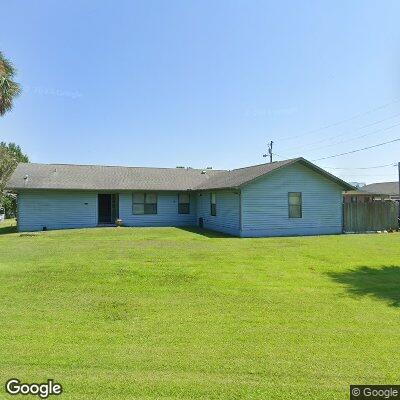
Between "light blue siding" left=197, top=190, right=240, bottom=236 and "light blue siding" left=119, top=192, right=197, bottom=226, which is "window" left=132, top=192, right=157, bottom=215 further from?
"light blue siding" left=197, top=190, right=240, bottom=236

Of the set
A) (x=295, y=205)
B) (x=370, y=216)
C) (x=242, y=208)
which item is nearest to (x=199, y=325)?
(x=242, y=208)

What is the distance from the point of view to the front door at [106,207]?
27641mm

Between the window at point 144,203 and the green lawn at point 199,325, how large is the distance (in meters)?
13.6

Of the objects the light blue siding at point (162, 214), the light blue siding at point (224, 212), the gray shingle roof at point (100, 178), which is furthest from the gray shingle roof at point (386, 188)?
the light blue siding at point (224, 212)

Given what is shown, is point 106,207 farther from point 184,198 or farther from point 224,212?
point 224,212

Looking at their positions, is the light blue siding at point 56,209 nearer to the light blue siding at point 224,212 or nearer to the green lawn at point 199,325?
the light blue siding at point 224,212

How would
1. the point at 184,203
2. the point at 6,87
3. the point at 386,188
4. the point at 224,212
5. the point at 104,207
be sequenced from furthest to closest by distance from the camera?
the point at 386,188, the point at 104,207, the point at 184,203, the point at 224,212, the point at 6,87

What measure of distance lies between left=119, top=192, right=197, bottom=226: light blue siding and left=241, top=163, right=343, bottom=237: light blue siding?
819 cm

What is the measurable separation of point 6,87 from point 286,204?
54.9 ft

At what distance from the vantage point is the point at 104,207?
28.5m

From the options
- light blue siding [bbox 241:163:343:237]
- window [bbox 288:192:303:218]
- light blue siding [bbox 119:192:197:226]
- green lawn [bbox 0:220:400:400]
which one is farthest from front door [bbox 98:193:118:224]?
green lawn [bbox 0:220:400:400]

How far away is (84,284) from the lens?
369 inches

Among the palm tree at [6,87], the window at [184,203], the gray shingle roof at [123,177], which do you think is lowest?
the window at [184,203]

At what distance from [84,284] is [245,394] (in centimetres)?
615
